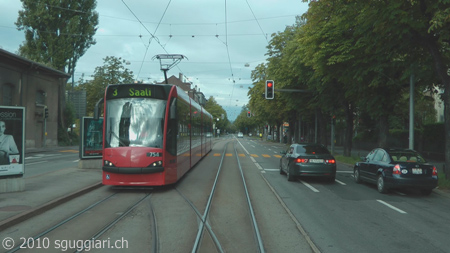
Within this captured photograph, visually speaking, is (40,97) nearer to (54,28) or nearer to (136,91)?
(54,28)

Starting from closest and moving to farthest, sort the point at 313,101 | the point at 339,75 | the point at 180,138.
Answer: the point at 180,138 < the point at 339,75 < the point at 313,101

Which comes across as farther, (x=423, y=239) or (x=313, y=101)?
(x=313, y=101)

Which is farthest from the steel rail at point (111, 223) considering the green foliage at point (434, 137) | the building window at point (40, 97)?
the building window at point (40, 97)

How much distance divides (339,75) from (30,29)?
Answer: 31627mm

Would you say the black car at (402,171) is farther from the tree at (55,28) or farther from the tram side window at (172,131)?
the tree at (55,28)

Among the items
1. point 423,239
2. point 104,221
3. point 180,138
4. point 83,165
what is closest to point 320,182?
point 180,138

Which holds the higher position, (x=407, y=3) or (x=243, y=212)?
(x=407, y=3)

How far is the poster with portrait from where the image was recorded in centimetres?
998

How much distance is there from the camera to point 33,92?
1473 inches

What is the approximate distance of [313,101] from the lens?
29625 millimetres

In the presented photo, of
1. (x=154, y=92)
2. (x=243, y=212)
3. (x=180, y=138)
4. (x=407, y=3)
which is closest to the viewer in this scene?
(x=243, y=212)

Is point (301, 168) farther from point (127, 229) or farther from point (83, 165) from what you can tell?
point (83, 165)

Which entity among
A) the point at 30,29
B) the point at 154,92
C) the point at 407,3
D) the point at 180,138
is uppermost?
Answer: the point at 30,29

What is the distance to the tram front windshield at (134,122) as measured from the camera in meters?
10.5
